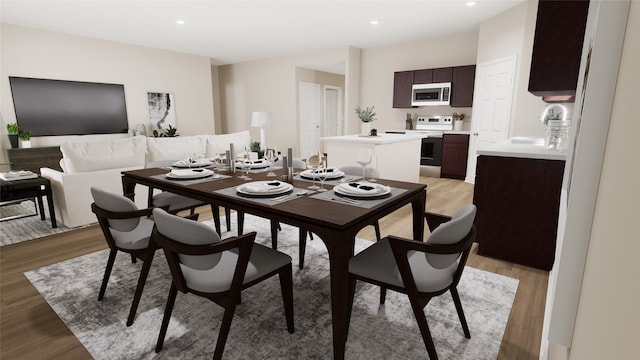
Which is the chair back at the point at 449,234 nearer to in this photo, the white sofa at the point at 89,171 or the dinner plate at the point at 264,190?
the dinner plate at the point at 264,190

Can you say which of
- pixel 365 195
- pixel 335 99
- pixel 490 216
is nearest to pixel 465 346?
pixel 365 195

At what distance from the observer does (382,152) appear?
4.37m

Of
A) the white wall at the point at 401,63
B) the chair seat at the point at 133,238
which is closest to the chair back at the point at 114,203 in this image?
the chair seat at the point at 133,238

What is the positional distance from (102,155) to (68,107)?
344 centimetres

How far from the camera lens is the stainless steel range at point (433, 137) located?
6441 mm

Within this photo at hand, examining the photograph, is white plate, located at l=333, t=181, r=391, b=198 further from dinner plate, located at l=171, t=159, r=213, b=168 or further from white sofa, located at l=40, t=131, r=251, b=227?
white sofa, located at l=40, t=131, r=251, b=227

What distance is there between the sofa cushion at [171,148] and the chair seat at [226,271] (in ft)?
8.62

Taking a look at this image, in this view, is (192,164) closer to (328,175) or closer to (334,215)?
(328,175)

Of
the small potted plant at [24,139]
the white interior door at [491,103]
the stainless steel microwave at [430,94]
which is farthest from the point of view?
the stainless steel microwave at [430,94]

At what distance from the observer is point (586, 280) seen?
63cm

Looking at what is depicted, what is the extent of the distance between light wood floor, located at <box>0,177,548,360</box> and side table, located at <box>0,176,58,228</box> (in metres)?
0.51

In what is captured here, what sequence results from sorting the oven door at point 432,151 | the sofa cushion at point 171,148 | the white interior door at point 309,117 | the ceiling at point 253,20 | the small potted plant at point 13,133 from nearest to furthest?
the sofa cushion at point 171,148 < the ceiling at point 253,20 < the small potted plant at point 13,133 < the oven door at point 432,151 < the white interior door at point 309,117

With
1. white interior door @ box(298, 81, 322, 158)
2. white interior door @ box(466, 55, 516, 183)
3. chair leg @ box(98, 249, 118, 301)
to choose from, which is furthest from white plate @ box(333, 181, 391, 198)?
white interior door @ box(298, 81, 322, 158)

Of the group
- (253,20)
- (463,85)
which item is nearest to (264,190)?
(253,20)
